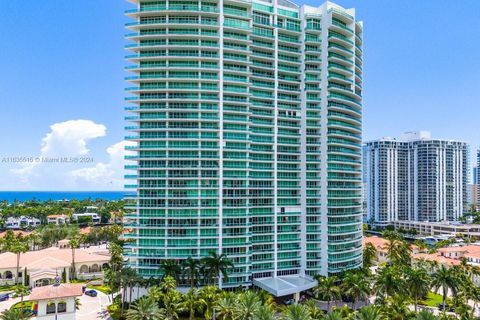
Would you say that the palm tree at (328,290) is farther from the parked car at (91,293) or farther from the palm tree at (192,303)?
the parked car at (91,293)

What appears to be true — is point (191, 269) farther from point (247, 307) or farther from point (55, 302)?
point (55, 302)

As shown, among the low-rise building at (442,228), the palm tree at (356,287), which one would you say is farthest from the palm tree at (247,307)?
the low-rise building at (442,228)

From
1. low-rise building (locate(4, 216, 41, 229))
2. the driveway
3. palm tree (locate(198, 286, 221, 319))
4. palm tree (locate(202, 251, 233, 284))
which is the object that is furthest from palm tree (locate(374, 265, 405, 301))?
low-rise building (locate(4, 216, 41, 229))

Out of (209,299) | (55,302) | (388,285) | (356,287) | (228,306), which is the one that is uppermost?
(228,306)

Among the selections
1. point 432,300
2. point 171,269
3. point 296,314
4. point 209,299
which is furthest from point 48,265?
point 432,300

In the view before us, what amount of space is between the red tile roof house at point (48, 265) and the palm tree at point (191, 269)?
33.6m

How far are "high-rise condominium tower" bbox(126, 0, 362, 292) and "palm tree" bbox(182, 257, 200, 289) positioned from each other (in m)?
4.72

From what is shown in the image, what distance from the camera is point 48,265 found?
8575 cm

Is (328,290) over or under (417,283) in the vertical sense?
under

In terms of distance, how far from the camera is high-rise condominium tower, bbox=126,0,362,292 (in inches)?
2923

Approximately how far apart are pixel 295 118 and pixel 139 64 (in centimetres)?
3650

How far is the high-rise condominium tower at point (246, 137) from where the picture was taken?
74250 mm

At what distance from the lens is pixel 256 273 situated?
77.9 metres

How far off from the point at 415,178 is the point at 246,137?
139088 millimetres
